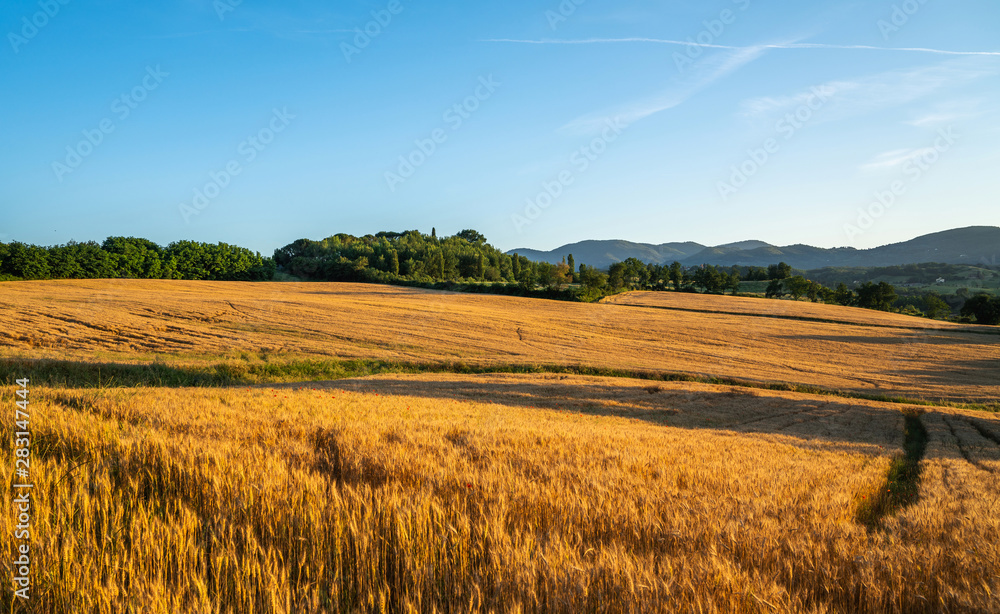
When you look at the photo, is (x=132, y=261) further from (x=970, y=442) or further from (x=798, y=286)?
(x=798, y=286)

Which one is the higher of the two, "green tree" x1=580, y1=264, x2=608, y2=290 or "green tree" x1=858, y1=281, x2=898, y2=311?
"green tree" x1=580, y1=264, x2=608, y2=290

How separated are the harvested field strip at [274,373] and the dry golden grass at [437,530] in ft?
32.6

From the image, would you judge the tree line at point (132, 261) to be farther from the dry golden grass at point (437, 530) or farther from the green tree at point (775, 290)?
the green tree at point (775, 290)

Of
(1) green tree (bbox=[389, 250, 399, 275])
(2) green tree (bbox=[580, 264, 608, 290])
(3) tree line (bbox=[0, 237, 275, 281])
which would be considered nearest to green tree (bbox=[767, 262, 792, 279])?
(2) green tree (bbox=[580, 264, 608, 290])

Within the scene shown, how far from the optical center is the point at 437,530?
326 centimetres

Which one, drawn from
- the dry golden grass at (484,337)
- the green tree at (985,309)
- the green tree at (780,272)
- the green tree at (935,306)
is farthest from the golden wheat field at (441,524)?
the green tree at (780,272)

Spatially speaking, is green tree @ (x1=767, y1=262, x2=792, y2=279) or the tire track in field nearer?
the tire track in field

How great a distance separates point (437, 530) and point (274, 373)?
25336 mm

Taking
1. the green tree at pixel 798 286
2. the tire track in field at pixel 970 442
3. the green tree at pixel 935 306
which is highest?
the green tree at pixel 798 286

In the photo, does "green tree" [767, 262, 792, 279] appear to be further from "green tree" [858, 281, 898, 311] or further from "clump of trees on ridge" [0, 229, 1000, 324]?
"green tree" [858, 281, 898, 311]

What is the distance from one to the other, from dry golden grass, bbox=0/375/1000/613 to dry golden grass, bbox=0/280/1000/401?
24.5 meters

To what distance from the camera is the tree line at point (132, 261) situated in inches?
2589

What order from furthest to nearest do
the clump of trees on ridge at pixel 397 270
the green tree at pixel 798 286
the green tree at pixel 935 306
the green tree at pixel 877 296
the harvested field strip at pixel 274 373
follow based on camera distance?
the green tree at pixel 798 286 < the green tree at pixel 877 296 < the green tree at pixel 935 306 < the clump of trees on ridge at pixel 397 270 < the harvested field strip at pixel 274 373

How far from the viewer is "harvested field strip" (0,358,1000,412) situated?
19562 millimetres
